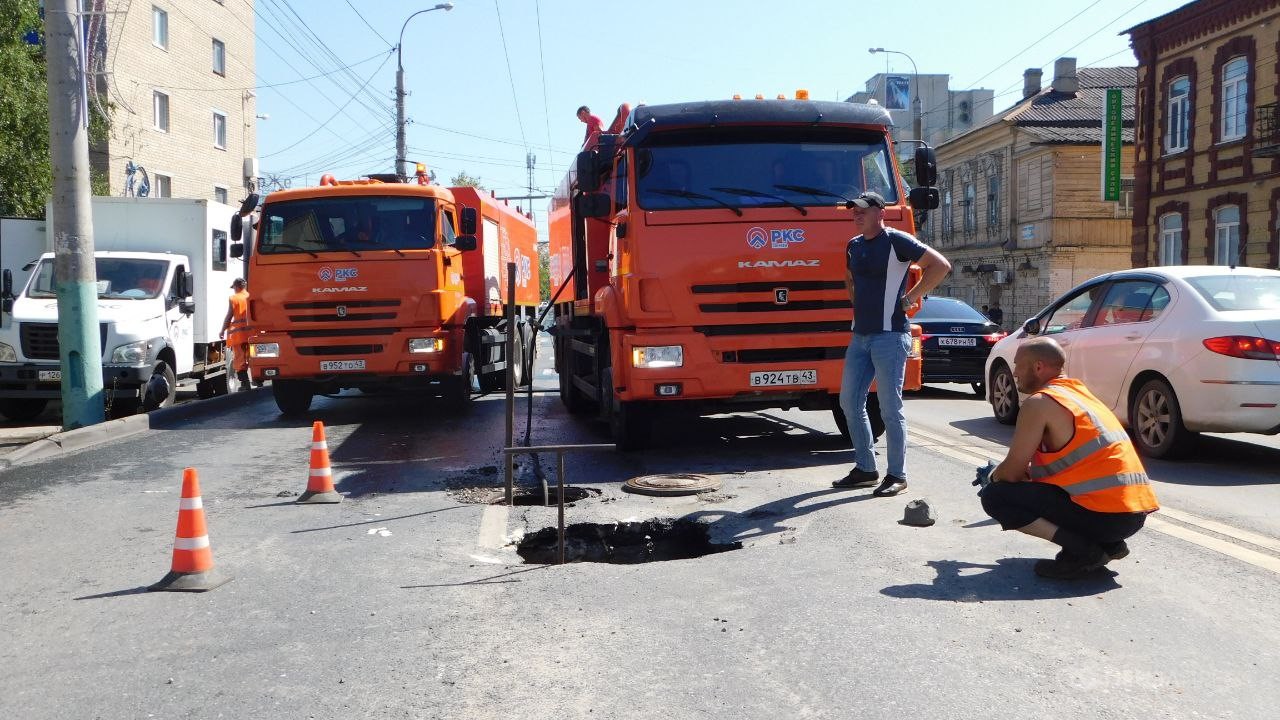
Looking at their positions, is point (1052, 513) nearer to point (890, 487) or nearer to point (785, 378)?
point (890, 487)

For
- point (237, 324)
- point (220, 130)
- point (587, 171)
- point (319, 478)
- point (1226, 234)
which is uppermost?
point (220, 130)

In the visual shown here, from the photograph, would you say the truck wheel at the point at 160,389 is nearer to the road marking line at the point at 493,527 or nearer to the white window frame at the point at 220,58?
the road marking line at the point at 493,527

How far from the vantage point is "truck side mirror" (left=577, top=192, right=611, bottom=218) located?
349 inches

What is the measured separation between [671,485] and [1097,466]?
127 inches

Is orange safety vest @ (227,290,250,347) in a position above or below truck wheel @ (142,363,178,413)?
above

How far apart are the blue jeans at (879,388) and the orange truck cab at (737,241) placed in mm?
1184

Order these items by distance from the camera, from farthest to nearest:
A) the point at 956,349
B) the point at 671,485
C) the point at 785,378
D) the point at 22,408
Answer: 1. the point at 956,349
2. the point at 22,408
3. the point at 785,378
4. the point at 671,485

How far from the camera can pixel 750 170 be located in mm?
8562

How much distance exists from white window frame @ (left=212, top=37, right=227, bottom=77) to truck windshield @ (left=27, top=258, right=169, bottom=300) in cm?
2319

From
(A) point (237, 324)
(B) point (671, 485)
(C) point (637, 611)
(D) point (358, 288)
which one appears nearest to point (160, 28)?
(A) point (237, 324)

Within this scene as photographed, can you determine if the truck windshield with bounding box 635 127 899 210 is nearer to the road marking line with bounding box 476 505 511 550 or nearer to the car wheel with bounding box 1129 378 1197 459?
the car wheel with bounding box 1129 378 1197 459

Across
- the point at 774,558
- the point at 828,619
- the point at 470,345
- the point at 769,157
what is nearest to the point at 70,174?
the point at 470,345

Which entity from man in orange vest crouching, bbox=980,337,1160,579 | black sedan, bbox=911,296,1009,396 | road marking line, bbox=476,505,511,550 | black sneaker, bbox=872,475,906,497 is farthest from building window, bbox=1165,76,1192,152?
road marking line, bbox=476,505,511,550

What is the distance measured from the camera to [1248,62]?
88.6ft
